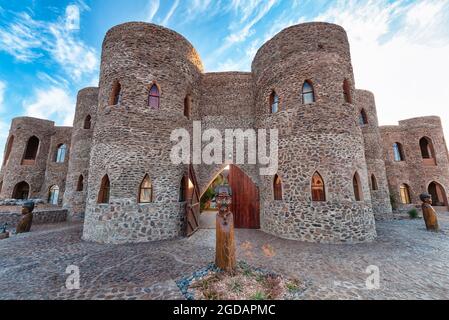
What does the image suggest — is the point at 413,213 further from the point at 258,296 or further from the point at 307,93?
the point at 258,296

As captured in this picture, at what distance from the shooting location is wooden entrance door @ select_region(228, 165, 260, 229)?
36.2 ft

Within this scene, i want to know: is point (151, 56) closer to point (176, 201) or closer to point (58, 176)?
point (176, 201)

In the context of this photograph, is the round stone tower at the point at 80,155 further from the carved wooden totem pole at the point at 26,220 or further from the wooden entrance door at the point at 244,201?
the wooden entrance door at the point at 244,201

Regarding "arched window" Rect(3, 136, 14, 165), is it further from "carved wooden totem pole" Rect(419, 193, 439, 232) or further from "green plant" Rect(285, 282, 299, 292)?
"carved wooden totem pole" Rect(419, 193, 439, 232)

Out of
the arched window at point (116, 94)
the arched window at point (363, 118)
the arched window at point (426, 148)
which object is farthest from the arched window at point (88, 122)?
the arched window at point (426, 148)

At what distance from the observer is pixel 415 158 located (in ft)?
60.6

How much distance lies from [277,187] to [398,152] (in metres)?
18.5

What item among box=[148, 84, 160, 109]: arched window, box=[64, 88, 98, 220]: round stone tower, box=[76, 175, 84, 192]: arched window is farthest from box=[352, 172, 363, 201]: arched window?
box=[76, 175, 84, 192]: arched window

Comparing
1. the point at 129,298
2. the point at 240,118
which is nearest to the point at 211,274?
the point at 129,298

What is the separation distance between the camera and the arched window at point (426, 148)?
737 inches

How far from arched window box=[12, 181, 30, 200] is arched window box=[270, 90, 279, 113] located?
25.5m

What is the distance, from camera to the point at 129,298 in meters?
3.85

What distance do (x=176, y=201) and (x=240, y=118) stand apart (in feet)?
23.3
